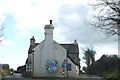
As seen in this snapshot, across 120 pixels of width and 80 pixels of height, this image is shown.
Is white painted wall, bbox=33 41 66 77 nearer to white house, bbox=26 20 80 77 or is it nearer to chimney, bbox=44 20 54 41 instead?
white house, bbox=26 20 80 77

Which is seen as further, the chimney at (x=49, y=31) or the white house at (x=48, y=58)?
the white house at (x=48, y=58)

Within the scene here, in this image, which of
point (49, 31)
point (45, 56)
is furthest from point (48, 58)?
point (49, 31)

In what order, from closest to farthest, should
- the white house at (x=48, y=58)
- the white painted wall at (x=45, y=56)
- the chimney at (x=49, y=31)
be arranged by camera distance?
1. the chimney at (x=49, y=31)
2. the white house at (x=48, y=58)
3. the white painted wall at (x=45, y=56)

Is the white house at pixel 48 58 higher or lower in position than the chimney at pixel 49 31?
lower

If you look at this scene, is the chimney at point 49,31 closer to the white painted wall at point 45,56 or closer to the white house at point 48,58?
the white house at point 48,58

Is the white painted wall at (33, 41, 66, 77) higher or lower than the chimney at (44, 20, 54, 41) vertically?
lower

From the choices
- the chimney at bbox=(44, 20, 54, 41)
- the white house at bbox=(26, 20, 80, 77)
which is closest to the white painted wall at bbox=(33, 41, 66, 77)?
the white house at bbox=(26, 20, 80, 77)

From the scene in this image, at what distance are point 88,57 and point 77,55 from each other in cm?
2072

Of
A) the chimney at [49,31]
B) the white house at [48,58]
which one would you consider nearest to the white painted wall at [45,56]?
the white house at [48,58]

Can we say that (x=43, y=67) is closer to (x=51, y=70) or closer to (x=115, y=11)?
(x=51, y=70)

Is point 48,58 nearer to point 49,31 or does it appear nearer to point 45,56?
point 45,56

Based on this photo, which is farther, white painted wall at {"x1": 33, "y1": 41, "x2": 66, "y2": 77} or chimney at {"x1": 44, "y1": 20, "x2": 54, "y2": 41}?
white painted wall at {"x1": 33, "y1": 41, "x2": 66, "y2": 77}

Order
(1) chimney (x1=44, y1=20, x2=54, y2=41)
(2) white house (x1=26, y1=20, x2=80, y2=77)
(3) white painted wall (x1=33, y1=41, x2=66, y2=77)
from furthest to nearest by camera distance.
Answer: (3) white painted wall (x1=33, y1=41, x2=66, y2=77) < (2) white house (x1=26, y1=20, x2=80, y2=77) < (1) chimney (x1=44, y1=20, x2=54, y2=41)

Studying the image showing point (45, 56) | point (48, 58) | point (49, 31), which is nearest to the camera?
point (49, 31)
